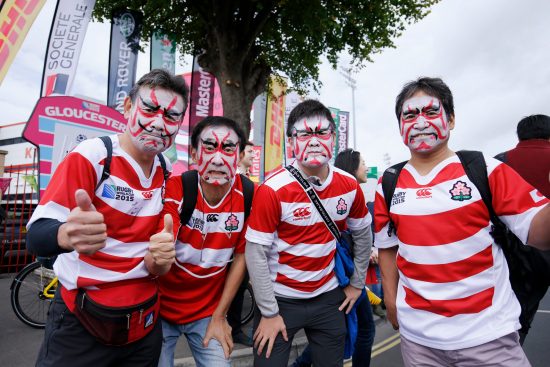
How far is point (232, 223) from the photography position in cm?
218

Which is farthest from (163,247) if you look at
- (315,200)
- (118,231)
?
(315,200)

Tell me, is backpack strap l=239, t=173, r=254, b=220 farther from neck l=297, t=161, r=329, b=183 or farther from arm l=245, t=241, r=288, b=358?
neck l=297, t=161, r=329, b=183

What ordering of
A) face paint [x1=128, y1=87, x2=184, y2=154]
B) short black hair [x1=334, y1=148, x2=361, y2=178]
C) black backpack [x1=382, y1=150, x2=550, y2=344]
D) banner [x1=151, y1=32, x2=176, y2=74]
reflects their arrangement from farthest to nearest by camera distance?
banner [x1=151, y1=32, x2=176, y2=74], short black hair [x1=334, y1=148, x2=361, y2=178], face paint [x1=128, y1=87, x2=184, y2=154], black backpack [x1=382, y1=150, x2=550, y2=344]

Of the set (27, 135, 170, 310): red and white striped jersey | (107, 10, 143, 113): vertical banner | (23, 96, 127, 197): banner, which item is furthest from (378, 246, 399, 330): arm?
(107, 10, 143, 113): vertical banner

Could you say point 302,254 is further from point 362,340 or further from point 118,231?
point 362,340

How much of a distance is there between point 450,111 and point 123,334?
213 centimetres

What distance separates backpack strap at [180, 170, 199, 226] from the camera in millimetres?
2049

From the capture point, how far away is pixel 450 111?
1.89 metres

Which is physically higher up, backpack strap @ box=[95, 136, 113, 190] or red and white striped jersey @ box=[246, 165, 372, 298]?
backpack strap @ box=[95, 136, 113, 190]

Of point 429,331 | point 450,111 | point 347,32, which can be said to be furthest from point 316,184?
point 347,32

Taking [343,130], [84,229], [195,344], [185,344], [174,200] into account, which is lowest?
[185,344]

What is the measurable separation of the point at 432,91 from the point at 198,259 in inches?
67.9

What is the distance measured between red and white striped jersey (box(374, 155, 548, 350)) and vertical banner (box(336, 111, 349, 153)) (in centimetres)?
1273

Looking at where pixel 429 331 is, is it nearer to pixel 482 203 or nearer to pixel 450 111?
pixel 482 203
